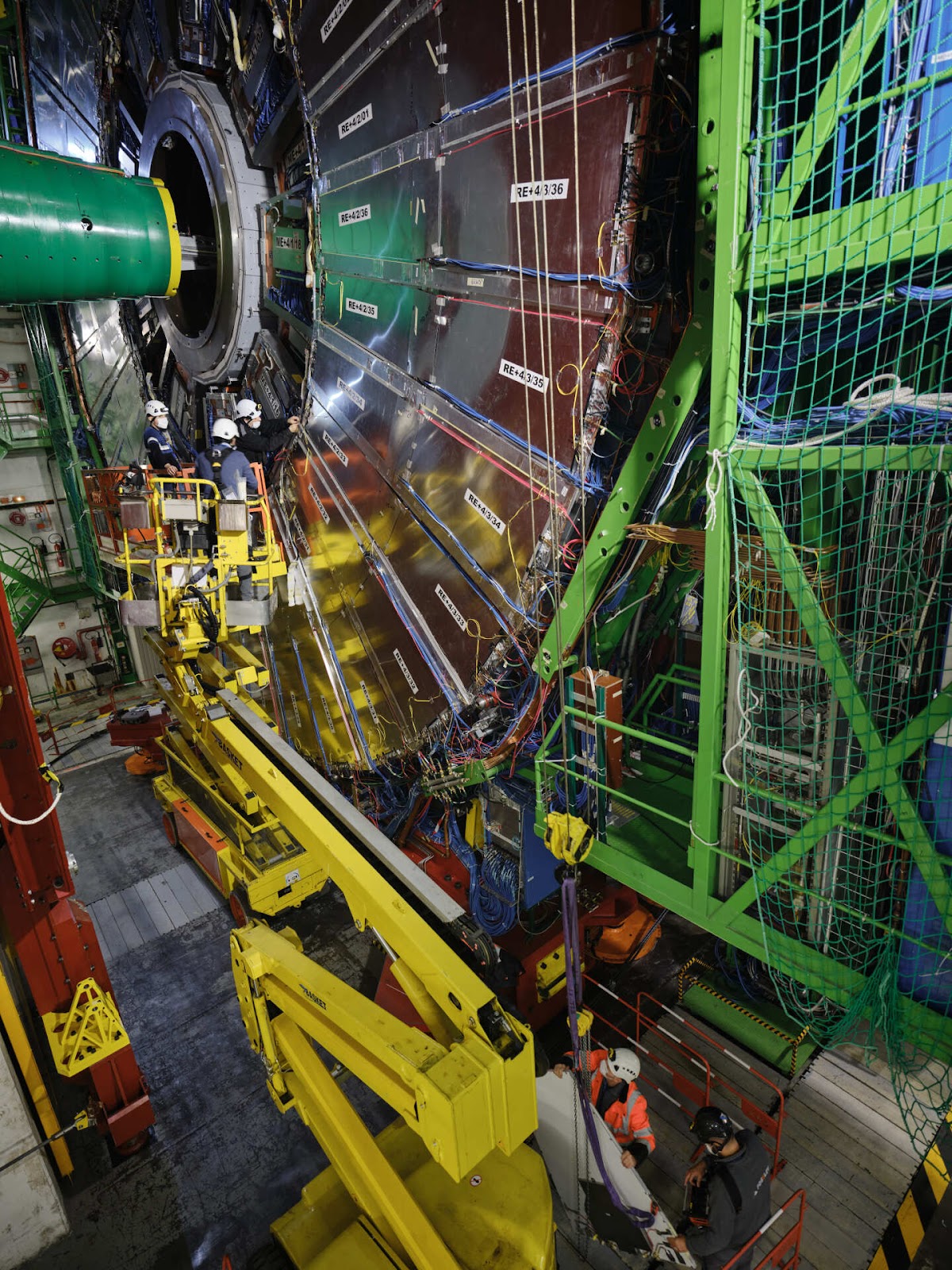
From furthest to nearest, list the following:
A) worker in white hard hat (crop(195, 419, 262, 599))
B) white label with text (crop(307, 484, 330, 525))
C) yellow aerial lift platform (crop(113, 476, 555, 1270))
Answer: worker in white hard hat (crop(195, 419, 262, 599))
white label with text (crop(307, 484, 330, 525))
yellow aerial lift platform (crop(113, 476, 555, 1270))

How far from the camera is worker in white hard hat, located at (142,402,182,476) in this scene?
288 inches

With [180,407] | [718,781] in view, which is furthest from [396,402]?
[180,407]

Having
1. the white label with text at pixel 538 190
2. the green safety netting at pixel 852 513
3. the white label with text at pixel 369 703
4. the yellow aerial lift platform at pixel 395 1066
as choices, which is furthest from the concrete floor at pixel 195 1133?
the white label with text at pixel 538 190

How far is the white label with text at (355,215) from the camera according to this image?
13.1ft

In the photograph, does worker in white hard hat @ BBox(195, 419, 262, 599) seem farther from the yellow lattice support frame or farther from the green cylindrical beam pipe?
the yellow lattice support frame

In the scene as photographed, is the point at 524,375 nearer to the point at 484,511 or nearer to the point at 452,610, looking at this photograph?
the point at 484,511

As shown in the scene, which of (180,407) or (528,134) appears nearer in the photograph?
(528,134)

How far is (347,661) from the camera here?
198 inches

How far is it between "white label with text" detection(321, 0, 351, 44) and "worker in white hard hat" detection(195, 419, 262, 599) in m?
2.77

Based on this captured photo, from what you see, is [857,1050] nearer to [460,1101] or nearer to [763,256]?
[460,1101]

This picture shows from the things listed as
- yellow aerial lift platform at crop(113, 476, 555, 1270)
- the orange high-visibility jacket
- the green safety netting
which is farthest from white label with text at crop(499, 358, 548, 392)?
the orange high-visibility jacket

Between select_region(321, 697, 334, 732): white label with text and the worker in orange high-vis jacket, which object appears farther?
select_region(321, 697, 334, 732): white label with text

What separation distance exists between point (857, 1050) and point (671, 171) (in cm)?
580

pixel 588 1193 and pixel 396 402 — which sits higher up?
pixel 396 402
